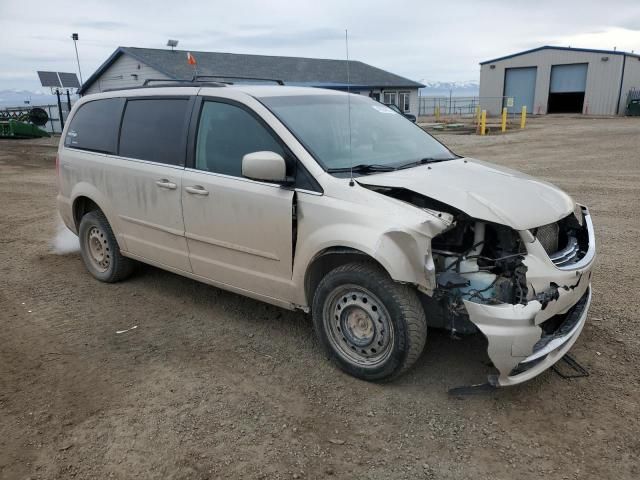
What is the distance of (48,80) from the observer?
26.8m

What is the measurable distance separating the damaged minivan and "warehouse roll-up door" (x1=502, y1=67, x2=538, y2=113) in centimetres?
3890

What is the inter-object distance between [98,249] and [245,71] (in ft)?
→ 82.8

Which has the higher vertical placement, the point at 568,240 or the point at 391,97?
the point at 391,97

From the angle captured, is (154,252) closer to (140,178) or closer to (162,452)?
(140,178)

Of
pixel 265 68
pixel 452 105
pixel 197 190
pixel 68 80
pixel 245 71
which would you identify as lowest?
pixel 452 105

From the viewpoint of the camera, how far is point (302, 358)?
395 centimetres

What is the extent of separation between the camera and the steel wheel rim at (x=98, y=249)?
5410mm

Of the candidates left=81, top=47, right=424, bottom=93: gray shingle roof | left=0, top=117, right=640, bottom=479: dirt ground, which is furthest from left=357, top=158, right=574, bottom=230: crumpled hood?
left=81, top=47, right=424, bottom=93: gray shingle roof

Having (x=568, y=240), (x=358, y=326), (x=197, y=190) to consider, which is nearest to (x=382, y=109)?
(x=197, y=190)

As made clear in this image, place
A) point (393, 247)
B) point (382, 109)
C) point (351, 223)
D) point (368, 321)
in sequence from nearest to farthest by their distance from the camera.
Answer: point (393, 247)
point (351, 223)
point (368, 321)
point (382, 109)

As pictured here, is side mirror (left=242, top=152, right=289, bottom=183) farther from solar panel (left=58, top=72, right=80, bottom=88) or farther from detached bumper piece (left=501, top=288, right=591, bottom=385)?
solar panel (left=58, top=72, right=80, bottom=88)

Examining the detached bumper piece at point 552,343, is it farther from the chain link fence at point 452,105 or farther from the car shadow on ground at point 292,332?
the chain link fence at point 452,105

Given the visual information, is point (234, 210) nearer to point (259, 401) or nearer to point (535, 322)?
point (259, 401)

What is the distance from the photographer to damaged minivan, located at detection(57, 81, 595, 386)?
3.18 metres
